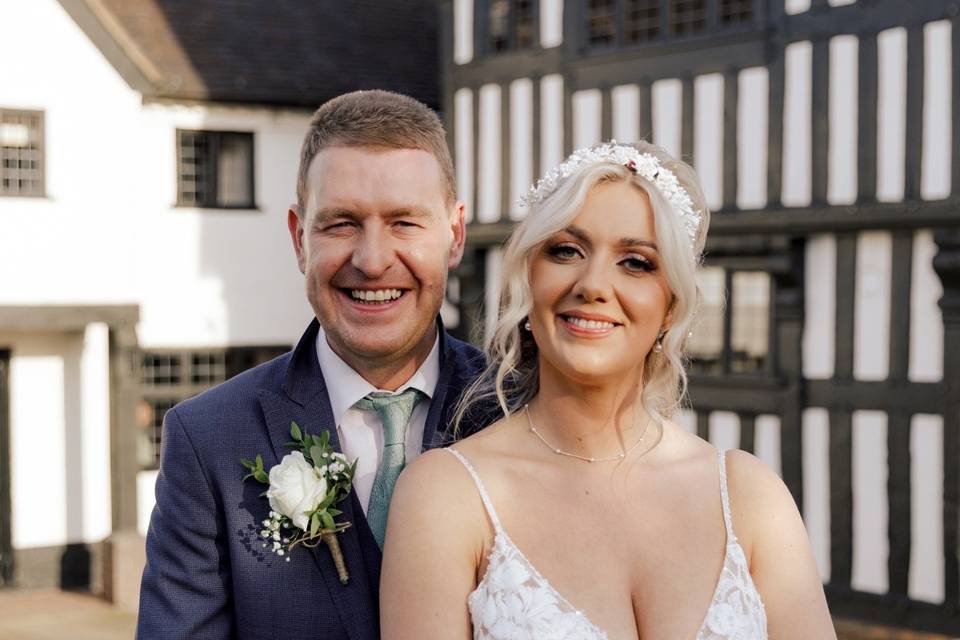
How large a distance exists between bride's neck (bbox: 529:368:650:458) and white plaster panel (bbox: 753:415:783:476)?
8155 mm

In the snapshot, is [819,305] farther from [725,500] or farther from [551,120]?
[725,500]

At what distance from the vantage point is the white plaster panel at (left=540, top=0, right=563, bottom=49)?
12.0m

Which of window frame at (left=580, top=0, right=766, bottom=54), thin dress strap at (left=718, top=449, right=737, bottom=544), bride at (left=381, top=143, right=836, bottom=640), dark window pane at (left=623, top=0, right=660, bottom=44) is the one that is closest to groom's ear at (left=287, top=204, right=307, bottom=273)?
bride at (left=381, top=143, right=836, bottom=640)

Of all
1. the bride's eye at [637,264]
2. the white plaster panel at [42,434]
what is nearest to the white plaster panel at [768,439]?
the white plaster panel at [42,434]

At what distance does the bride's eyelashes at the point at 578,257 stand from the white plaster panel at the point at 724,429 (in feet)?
28.0

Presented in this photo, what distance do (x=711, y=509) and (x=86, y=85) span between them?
12.6m

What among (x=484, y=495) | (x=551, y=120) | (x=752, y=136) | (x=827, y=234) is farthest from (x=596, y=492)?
(x=551, y=120)

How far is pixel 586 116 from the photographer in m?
11.7

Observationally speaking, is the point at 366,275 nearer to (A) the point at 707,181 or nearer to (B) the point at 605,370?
(B) the point at 605,370

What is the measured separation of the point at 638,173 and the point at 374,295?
69cm

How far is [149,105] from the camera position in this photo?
14.4 metres

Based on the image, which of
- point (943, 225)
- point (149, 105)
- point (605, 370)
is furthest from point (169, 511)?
point (149, 105)

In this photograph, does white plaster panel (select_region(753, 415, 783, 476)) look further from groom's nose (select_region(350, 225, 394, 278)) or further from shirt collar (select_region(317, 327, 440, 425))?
groom's nose (select_region(350, 225, 394, 278))

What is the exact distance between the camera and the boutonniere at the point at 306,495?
2896mm
